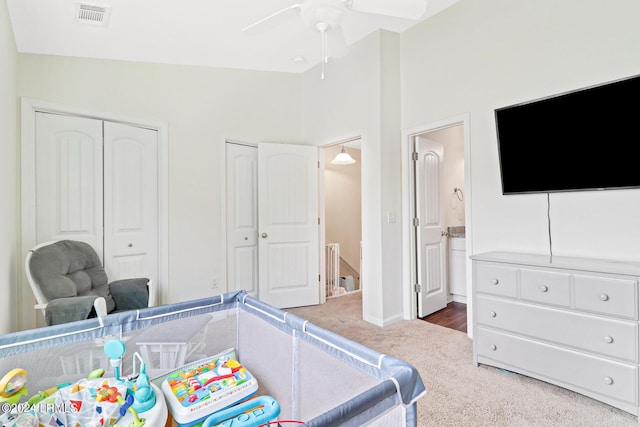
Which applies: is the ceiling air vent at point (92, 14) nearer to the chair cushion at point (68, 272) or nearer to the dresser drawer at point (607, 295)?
the chair cushion at point (68, 272)

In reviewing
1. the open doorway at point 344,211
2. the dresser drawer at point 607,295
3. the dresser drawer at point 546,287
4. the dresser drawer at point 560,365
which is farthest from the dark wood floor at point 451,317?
the open doorway at point 344,211

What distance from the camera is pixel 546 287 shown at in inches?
81.3

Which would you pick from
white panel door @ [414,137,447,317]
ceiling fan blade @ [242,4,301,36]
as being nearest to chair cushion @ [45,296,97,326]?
ceiling fan blade @ [242,4,301,36]

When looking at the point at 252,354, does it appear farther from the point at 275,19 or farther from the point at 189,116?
the point at 189,116

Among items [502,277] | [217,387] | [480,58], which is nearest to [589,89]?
[480,58]

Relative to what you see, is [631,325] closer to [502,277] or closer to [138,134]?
[502,277]

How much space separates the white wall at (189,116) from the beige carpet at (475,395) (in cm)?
185

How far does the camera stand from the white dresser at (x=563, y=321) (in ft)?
5.87

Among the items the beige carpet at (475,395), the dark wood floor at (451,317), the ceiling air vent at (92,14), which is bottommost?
the beige carpet at (475,395)

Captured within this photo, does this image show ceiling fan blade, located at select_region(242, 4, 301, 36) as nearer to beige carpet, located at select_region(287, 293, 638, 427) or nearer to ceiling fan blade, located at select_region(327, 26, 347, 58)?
ceiling fan blade, located at select_region(327, 26, 347, 58)

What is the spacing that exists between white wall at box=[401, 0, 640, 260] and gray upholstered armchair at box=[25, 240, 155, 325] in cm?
282

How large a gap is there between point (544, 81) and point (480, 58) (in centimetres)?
59

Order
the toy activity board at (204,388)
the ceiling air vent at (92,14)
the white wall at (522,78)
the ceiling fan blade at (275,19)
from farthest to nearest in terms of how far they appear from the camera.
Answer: the ceiling air vent at (92,14) < the white wall at (522,78) < the ceiling fan blade at (275,19) < the toy activity board at (204,388)

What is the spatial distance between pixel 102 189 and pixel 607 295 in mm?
3779
